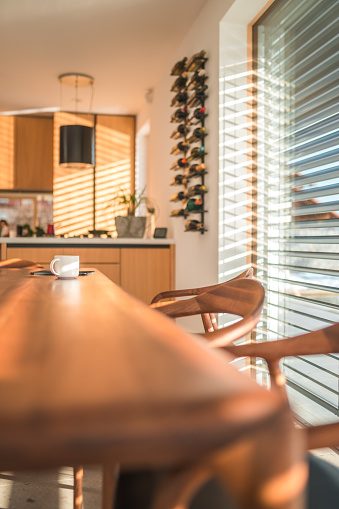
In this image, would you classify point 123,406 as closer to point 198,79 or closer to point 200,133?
point 200,133

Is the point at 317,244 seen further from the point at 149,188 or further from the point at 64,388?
the point at 149,188

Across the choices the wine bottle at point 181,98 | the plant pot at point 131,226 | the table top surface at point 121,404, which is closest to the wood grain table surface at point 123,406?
the table top surface at point 121,404

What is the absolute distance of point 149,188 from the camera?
6.02m

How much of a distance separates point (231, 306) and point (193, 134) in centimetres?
253

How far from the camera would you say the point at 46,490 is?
1.68 metres

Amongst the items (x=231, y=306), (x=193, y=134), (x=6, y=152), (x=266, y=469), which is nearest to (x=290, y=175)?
(x=193, y=134)

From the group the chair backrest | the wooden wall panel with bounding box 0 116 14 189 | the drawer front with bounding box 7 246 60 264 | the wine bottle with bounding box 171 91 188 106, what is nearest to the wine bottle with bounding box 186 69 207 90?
the wine bottle with bounding box 171 91 188 106

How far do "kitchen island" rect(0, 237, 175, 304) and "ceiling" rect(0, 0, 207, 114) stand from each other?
177 cm

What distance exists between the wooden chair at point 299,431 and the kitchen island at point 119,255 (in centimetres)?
320

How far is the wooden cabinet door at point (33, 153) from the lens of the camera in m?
6.73

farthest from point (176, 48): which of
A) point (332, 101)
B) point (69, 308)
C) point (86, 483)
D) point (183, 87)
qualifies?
point (69, 308)

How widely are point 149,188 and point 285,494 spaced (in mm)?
5746

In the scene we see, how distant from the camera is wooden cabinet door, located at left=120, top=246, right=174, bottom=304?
430cm

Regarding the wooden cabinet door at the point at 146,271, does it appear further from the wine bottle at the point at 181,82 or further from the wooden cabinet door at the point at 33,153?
the wooden cabinet door at the point at 33,153
